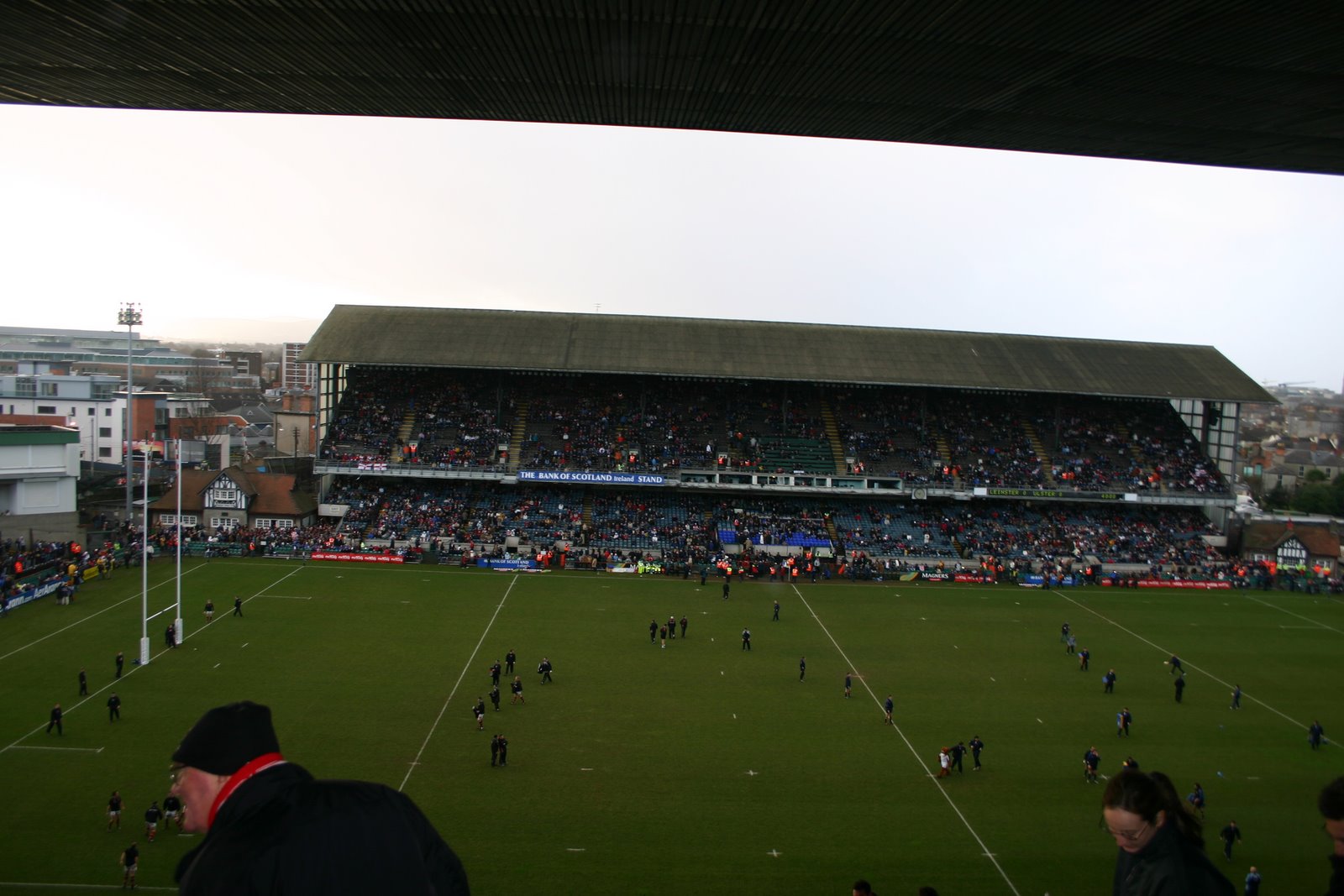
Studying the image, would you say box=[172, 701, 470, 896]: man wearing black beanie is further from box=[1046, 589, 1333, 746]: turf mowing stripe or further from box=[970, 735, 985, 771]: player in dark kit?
box=[1046, 589, 1333, 746]: turf mowing stripe

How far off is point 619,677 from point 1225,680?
21419 mm

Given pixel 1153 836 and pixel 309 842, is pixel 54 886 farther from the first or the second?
pixel 1153 836

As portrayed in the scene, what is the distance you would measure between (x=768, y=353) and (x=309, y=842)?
5472 cm

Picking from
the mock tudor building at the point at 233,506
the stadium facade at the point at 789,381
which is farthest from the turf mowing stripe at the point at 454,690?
the mock tudor building at the point at 233,506

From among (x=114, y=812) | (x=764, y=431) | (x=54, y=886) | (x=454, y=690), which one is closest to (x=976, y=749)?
(x=454, y=690)

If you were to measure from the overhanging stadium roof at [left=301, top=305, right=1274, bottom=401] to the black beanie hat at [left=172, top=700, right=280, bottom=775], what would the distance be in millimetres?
49633

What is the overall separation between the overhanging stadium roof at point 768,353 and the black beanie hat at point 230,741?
49633 millimetres

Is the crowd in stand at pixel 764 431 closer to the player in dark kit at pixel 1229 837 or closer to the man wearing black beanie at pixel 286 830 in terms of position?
the player in dark kit at pixel 1229 837

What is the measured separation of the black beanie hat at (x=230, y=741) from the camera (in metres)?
2.97

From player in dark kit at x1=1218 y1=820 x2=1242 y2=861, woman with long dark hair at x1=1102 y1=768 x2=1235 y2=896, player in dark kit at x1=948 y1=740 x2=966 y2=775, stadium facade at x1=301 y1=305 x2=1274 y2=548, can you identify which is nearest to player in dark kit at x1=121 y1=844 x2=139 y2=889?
woman with long dark hair at x1=1102 y1=768 x2=1235 y2=896

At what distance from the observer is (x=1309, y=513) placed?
65375 mm

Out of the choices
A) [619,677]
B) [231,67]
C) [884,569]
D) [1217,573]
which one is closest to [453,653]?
[619,677]

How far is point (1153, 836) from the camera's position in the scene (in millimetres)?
4219

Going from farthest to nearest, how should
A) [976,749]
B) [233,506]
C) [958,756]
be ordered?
[233,506], [976,749], [958,756]
